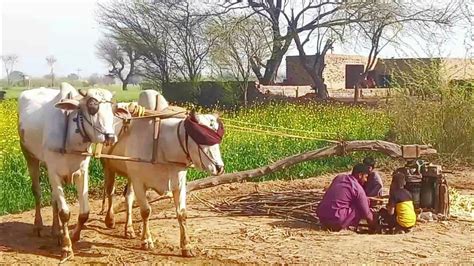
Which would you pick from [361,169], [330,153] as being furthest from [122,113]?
[330,153]

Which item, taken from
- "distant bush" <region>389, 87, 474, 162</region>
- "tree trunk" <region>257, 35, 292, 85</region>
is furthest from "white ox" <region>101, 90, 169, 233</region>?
"tree trunk" <region>257, 35, 292, 85</region>

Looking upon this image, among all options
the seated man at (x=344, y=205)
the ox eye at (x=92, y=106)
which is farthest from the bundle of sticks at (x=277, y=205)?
the ox eye at (x=92, y=106)

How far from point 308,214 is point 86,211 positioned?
354cm

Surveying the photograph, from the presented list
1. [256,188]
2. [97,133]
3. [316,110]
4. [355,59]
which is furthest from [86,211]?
[355,59]

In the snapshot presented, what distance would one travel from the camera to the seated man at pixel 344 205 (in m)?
8.73

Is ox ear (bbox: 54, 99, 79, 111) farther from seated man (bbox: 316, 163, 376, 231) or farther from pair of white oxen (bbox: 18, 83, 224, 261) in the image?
seated man (bbox: 316, 163, 376, 231)

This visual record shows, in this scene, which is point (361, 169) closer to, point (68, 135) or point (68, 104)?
point (68, 135)

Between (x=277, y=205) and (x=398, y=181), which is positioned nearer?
(x=398, y=181)

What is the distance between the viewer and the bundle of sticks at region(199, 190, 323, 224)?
9.87 metres

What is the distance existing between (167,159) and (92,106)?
117 cm

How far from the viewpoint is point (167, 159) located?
305 inches

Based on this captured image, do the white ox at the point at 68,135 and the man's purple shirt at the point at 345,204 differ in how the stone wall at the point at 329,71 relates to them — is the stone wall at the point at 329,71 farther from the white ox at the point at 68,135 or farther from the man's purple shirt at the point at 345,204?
the white ox at the point at 68,135

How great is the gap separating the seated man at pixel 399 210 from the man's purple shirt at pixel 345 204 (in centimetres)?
29

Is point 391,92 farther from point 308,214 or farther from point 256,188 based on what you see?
point 308,214
